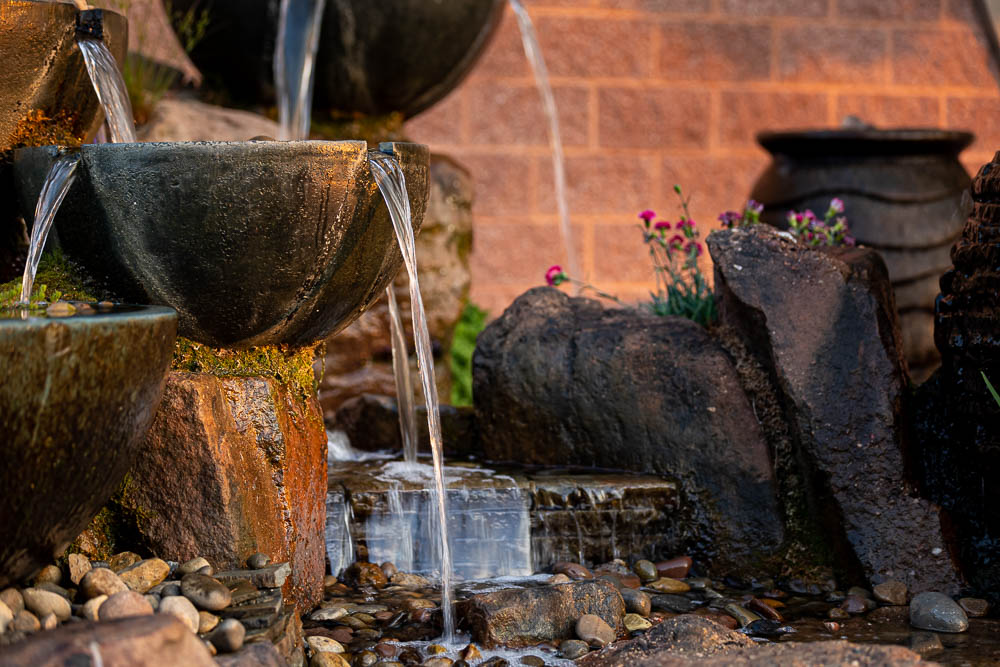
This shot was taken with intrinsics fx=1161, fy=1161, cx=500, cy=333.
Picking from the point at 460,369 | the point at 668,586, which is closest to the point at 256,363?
the point at 668,586

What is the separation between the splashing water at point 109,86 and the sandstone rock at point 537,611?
131cm

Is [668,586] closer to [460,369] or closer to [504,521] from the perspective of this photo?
[504,521]

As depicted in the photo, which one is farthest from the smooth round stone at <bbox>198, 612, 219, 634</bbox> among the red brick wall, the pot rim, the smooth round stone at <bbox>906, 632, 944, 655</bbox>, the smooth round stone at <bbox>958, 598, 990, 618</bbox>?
the red brick wall

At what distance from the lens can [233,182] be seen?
220 cm

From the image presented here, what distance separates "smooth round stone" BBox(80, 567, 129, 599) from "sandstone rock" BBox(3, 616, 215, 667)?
0.31m

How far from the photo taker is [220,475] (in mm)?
2244

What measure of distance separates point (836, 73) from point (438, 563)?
415cm

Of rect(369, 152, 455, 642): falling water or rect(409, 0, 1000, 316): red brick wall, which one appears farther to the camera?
rect(409, 0, 1000, 316): red brick wall

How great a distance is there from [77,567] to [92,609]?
19cm

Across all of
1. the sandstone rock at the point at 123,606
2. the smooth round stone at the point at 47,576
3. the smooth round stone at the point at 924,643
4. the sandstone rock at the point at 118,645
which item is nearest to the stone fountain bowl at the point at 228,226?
the smooth round stone at the point at 47,576

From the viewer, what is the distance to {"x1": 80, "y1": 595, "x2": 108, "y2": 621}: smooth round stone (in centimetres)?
186

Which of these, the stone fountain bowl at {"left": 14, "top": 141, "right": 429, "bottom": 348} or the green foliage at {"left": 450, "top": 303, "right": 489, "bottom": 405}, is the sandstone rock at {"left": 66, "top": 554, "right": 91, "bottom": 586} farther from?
the green foliage at {"left": 450, "top": 303, "right": 489, "bottom": 405}

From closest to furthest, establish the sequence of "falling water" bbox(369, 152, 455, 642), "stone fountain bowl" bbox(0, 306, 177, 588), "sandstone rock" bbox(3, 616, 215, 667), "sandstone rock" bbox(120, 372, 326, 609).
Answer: "sandstone rock" bbox(3, 616, 215, 667) < "stone fountain bowl" bbox(0, 306, 177, 588) < "sandstone rock" bbox(120, 372, 326, 609) < "falling water" bbox(369, 152, 455, 642)

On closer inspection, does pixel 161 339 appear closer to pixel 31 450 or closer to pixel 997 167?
pixel 31 450
